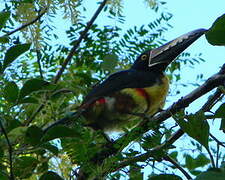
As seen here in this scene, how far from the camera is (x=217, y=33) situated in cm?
141

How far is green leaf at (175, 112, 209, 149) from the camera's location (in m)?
1.39

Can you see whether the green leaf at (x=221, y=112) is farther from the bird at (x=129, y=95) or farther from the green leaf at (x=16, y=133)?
the bird at (x=129, y=95)

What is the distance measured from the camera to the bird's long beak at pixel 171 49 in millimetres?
2458

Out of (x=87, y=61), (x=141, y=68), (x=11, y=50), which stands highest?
(x=11, y=50)

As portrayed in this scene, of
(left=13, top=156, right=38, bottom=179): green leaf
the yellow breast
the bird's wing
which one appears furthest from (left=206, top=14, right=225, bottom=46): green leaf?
the yellow breast

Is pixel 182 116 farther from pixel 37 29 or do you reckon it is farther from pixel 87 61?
pixel 87 61

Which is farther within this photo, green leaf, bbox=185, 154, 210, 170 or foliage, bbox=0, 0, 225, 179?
green leaf, bbox=185, 154, 210, 170

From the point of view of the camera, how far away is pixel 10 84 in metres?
1.68

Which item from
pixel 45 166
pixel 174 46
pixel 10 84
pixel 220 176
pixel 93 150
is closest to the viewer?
pixel 220 176

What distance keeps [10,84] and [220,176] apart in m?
0.75

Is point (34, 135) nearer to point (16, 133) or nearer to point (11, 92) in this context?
point (16, 133)

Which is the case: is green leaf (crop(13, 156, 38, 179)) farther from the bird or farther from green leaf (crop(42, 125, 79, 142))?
the bird

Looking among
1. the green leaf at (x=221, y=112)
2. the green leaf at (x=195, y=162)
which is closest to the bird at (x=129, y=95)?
the green leaf at (x=195, y=162)

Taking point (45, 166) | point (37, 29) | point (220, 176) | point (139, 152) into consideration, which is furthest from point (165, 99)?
point (220, 176)
